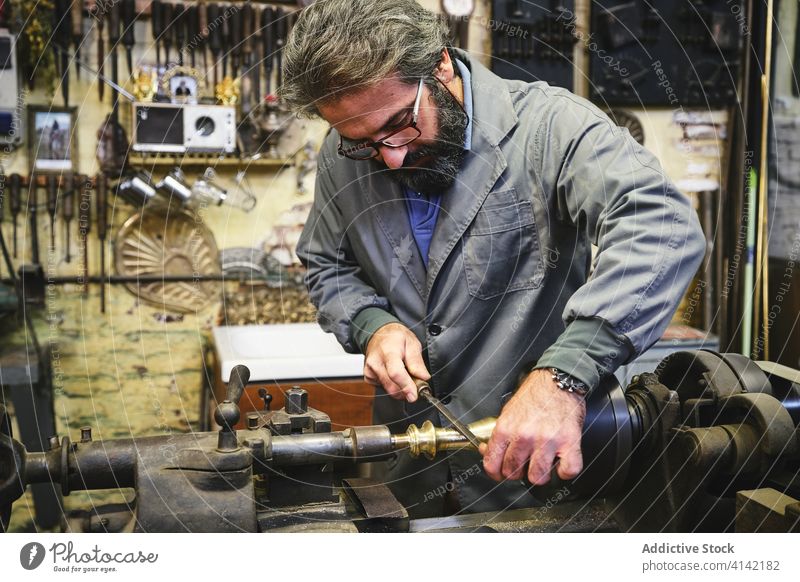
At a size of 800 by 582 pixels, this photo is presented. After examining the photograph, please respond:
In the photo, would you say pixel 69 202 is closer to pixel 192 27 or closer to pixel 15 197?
pixel 15 197

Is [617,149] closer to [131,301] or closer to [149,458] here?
[149,458]

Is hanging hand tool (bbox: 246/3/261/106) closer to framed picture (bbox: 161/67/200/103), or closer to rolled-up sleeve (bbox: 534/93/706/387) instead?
framed picture (bbox: 161/67/200/103)

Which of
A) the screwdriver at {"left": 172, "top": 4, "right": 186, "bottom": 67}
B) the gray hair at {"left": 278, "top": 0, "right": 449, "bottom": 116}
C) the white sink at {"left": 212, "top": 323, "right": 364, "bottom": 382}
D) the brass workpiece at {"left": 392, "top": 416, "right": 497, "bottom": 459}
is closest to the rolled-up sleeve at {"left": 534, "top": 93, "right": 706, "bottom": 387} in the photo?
the brass workpiece at {"left": 392, "top": 416, "right": 497, "bottom": 459}

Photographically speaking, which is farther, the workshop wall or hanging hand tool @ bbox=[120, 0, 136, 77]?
the workshop wall

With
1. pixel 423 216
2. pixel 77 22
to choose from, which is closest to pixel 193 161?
pixel 77 22

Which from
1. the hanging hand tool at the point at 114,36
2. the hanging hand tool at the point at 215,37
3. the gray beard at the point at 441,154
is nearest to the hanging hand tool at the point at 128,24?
the hanging hand tool at the point at 114,36

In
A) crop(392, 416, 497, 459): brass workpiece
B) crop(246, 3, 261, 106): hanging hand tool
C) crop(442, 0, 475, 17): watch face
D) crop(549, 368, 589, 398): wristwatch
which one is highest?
crop(442, 0, 475, 17): watch face

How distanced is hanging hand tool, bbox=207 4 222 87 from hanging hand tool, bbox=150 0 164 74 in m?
0.18

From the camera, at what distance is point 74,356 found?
3.21 metres

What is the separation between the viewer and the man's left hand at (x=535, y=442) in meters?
1.20

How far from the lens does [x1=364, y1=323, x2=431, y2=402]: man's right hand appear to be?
62.3 inches

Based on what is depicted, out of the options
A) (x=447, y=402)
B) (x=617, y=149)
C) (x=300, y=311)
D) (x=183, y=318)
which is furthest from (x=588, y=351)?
(x=183, y=318)

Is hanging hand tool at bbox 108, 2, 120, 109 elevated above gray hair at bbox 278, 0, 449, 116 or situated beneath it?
elevated above

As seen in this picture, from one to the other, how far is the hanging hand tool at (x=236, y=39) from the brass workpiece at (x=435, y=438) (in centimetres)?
222
